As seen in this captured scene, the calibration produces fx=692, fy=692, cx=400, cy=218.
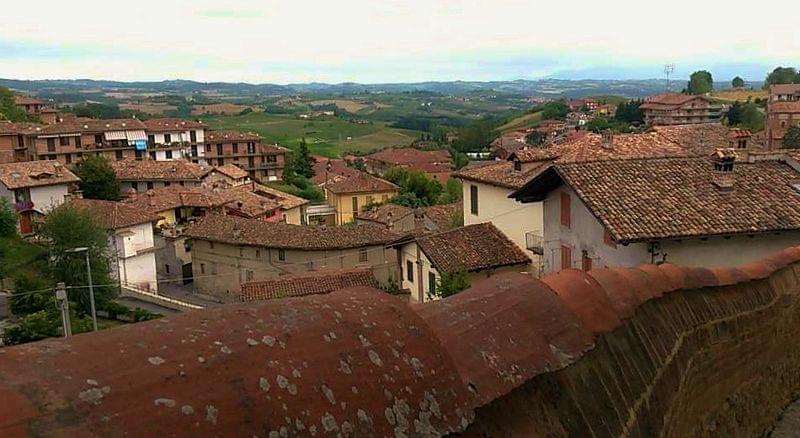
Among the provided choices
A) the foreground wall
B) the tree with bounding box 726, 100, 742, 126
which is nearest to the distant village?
the tree with bounding box 726, 100, 742, 126

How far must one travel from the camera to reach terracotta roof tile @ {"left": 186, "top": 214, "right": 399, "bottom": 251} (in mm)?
36062

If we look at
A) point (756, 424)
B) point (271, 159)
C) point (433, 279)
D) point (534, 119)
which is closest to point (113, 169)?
point (271, 159)

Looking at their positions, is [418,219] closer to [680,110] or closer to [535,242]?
[535,242]

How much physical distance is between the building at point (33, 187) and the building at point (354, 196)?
70.5 feet

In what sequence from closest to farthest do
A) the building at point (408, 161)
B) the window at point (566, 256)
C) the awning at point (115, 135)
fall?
the window at point (566, 256), the awning at point (115, 135), the building at point (408, 161)

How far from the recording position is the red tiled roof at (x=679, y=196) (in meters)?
14.4

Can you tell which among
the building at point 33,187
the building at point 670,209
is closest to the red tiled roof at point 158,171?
the building at point 33,187

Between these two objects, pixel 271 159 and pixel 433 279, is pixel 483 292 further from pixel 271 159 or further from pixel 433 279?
pixel 271 159

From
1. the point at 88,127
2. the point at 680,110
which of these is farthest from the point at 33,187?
the point at 680,110

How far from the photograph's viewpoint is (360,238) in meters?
36.5

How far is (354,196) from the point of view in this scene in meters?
62.2

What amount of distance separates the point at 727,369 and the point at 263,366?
400 centimetres

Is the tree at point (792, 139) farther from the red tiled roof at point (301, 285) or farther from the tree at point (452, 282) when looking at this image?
the tree at point (452, 282)

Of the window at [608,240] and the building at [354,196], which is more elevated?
the window at [608,240]
